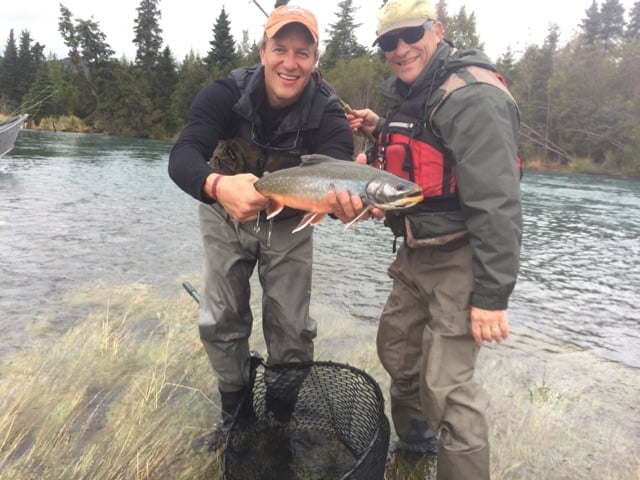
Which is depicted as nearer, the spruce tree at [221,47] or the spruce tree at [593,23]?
the spruce tree at [221,47]

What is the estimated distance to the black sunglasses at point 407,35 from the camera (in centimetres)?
→ 282

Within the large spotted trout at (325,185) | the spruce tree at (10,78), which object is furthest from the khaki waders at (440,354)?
the spruce tree at (10,78)

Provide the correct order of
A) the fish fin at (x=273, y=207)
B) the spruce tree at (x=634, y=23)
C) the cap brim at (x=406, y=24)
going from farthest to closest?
the spruce tree at (x=634, y=23), the cap brim at (x=406, y=24), the fish fin at (x=273, y=207)

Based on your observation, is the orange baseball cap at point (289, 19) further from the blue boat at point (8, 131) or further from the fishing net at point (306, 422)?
the blue boat at point (8, 131)

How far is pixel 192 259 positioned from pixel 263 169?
5.16 meters

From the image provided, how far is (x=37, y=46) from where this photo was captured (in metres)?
73.4

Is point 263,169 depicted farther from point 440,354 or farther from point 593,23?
point 593,23

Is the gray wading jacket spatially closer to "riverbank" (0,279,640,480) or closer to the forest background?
"riverbank" (0,279,640,480)

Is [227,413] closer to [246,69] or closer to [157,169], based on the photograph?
[246,69]

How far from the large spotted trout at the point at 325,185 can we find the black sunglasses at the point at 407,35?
90cm

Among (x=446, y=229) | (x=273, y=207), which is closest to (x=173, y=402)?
(x=273, y=207)

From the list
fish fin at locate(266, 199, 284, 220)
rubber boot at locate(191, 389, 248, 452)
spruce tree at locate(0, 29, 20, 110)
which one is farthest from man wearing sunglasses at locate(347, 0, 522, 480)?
spruce tree at locate(0, 29, 20, 110)

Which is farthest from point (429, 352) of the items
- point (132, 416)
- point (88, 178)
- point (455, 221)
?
point (88, 178)

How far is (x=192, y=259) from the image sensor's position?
7863 millimetres
